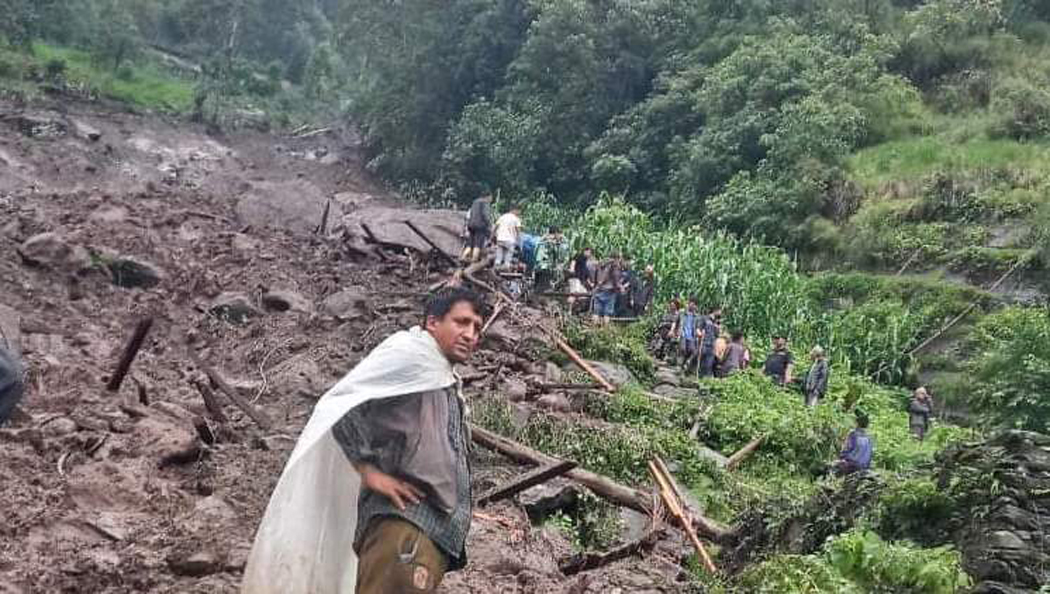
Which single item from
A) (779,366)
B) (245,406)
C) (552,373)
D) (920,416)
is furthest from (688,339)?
(245,406)

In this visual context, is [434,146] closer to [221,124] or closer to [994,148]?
[221,124]

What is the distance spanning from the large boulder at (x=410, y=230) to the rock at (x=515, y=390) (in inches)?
299

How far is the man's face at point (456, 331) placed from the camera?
3.53 m

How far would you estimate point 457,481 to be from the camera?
133 inches

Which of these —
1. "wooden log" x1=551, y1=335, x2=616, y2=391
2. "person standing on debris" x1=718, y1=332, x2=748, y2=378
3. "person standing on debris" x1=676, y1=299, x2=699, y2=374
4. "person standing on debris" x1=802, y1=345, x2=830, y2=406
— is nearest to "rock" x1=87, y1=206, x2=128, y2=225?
"wooden log" x1=551, y1=335, x2=616, y2=391

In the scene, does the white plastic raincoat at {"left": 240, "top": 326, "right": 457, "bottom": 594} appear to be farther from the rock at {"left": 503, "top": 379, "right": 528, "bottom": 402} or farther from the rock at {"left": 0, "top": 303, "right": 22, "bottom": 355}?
the rock at {"left": 0, "top": 303, "right": 22, "bottom": 355}

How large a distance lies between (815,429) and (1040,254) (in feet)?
30.6

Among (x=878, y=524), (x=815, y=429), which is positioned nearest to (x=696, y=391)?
(x=815, y=429)

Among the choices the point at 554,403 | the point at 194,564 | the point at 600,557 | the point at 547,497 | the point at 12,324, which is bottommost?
the point at 12,324

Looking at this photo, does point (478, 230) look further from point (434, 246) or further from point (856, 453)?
point (856, 453)

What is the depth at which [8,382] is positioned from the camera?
3.20 metres

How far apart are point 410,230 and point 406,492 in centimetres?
1682

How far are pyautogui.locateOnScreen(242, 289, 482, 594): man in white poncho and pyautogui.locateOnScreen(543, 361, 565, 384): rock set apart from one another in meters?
8.52

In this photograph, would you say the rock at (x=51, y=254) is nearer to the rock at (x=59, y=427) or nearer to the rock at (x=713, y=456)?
the rock at (x=59, y=427)
